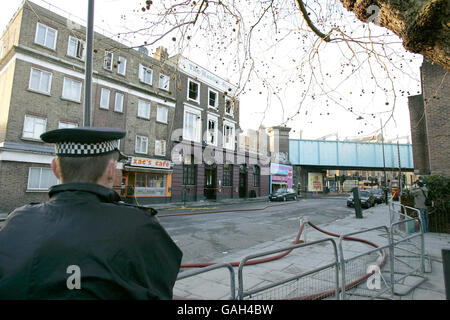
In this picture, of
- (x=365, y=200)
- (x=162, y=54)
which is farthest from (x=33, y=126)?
(x=365, y=200)

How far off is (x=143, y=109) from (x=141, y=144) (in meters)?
3.32

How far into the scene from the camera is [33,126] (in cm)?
1522

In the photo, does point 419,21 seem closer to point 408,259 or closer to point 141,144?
point 408,259

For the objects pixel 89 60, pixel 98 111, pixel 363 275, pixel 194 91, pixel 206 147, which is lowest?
pixel 363 275

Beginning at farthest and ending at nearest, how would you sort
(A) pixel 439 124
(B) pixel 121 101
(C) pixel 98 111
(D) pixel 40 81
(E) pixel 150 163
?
(E) pixel 150 163 < (B) pixel 121 101 < (C) pixel 98 111 < (D) pixel 40 81 < (A) pixel 439 124

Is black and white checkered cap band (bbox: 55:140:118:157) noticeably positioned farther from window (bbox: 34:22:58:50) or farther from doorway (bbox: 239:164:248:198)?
doorway (bbox: 239:164:248:198)

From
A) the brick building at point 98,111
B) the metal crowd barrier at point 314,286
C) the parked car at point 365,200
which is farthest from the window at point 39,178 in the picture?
the parked car at point 365,200

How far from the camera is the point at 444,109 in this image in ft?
40.2

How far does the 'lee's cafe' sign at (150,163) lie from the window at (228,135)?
30.7 feet

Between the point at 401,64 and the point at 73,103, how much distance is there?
758 inches

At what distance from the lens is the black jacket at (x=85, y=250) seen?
1121 millimetres

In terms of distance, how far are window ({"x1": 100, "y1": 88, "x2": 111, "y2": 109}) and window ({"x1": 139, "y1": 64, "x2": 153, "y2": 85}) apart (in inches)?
146

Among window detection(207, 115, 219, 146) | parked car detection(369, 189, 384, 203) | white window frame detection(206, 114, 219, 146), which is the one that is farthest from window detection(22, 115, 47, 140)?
parked car detection(369, 189, 384, 203)

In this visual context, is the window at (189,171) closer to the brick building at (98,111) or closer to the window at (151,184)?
the brick building at (98,111)
